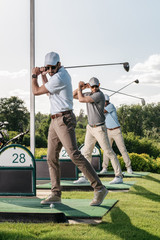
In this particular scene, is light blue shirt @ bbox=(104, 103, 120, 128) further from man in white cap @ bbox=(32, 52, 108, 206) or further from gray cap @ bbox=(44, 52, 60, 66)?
gray cap @ bbox=(44, 52, 60, 66)

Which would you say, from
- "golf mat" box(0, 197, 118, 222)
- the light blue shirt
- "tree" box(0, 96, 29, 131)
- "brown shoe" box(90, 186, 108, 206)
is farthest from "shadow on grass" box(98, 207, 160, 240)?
"tree" box(0, 96, 29, 131)

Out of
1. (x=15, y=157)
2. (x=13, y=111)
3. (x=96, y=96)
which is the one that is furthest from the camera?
(x=13, y=111)

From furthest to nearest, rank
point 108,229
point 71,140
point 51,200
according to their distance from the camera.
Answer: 1. point 51,200
2. point 71,140
3. point 108,229

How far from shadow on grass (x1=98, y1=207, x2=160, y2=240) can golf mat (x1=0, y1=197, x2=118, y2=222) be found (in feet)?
0.73

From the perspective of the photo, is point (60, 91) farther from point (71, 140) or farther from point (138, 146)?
point (138, 146)

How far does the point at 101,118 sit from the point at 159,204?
219cm

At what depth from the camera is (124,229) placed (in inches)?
167

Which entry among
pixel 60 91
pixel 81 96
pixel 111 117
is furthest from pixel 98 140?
pixel 60 91

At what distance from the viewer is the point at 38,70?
5.43 meters

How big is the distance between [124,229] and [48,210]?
3.56ft

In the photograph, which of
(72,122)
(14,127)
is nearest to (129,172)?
(72,122)

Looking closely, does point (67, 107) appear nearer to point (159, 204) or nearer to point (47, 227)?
point (47, 227)

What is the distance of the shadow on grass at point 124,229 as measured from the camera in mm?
3992

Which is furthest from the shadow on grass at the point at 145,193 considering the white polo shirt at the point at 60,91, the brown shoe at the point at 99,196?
the white polo shirt at the point at 60,91
